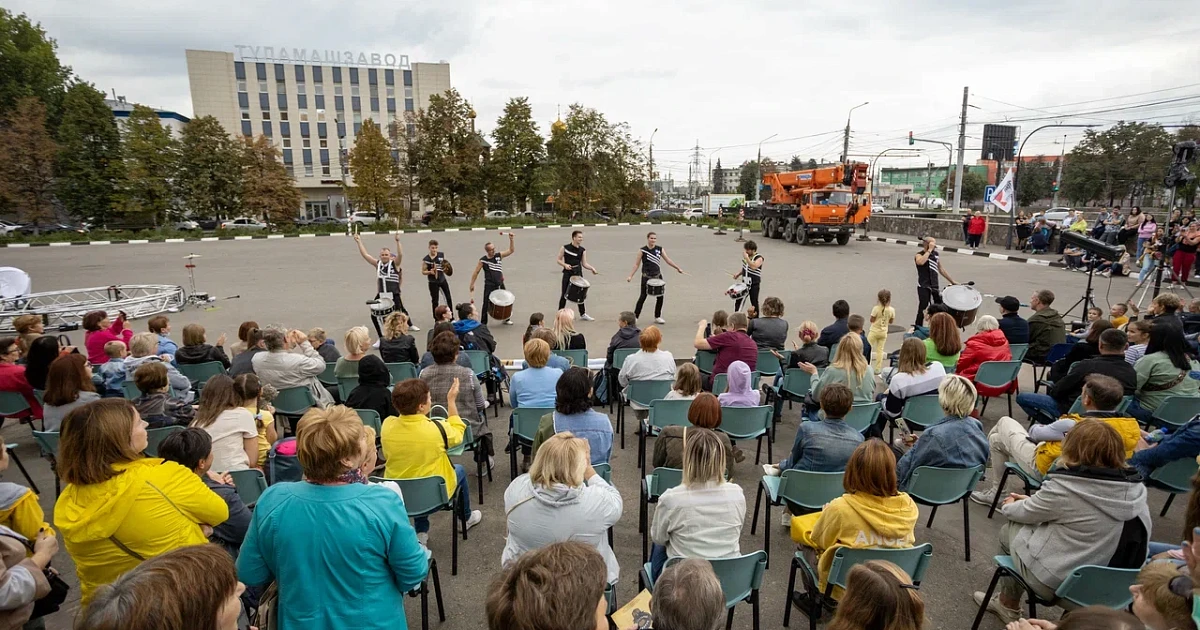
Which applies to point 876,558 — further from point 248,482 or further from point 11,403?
point 11,403

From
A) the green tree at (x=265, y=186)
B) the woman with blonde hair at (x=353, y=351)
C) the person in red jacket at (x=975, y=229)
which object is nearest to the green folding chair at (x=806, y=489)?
the woman with blonde hair at (x=353, y=351)

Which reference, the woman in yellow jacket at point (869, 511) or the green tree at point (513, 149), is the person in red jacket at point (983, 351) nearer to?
the woman in yellow jacket at point (869, 511)

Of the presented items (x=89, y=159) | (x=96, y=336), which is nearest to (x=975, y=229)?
(x=96, y=336)

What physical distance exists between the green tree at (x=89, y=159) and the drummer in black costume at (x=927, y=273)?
4451 cm

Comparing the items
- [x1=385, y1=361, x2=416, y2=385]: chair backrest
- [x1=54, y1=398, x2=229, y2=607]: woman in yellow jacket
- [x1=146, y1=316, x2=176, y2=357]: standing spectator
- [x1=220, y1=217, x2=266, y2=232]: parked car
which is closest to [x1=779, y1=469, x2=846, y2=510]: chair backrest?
[x1=54, y1=398, x2=229, y2=607]: woman in yellow jacket

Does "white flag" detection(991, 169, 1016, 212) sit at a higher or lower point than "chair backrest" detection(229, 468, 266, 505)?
higher

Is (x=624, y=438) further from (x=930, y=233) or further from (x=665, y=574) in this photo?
(x=930, y=233)

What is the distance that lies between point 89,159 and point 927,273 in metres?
46.1

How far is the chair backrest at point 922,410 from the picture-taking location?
17.2 ft

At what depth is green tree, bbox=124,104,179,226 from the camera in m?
36.7

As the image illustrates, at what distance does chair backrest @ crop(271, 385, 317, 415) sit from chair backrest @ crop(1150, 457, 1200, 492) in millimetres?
6982

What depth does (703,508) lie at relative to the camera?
10.0ft

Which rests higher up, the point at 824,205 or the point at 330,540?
the point at 824,205

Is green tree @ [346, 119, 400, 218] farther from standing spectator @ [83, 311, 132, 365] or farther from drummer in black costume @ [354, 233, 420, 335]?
standing spectator @ [83, 311, 132, 365]
